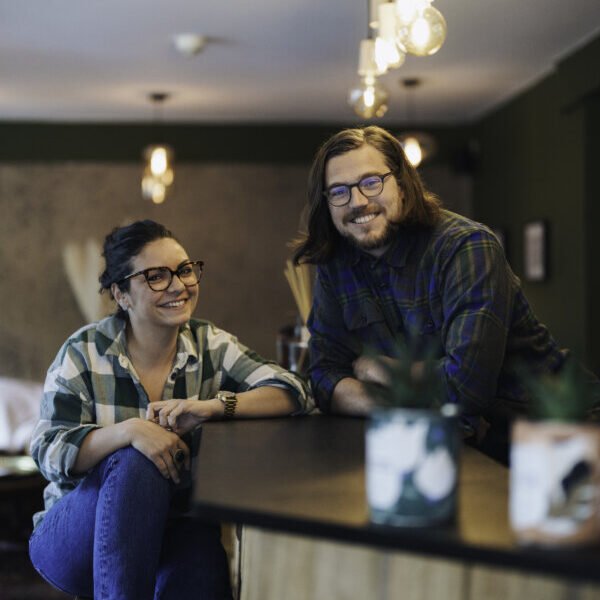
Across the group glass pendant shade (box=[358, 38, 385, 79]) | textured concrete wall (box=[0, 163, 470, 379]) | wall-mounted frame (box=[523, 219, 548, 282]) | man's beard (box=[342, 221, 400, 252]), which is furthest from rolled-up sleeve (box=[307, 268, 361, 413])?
textured concrete wall (box=[0, 163, 470, 379])

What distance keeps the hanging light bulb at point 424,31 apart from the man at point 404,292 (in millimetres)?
539

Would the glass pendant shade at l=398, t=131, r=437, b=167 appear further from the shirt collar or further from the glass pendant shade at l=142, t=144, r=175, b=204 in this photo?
the shirt collar

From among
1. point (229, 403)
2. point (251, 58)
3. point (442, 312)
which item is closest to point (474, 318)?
point (442, 312)

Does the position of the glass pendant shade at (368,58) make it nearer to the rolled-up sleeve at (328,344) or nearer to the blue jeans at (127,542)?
the rolled-up sleeve at (328,344)

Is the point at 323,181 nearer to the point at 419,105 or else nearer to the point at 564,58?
the point at 564,58

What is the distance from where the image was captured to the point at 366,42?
365 cm

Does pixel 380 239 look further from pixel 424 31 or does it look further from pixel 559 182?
pixel 559 182

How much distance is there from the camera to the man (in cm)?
207

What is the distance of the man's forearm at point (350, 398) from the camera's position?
2152mm

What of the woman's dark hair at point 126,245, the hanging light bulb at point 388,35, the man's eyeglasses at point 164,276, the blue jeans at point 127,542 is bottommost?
the blue jeans at point 127,542

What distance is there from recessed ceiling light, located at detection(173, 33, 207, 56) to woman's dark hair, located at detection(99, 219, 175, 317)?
10.3 feet

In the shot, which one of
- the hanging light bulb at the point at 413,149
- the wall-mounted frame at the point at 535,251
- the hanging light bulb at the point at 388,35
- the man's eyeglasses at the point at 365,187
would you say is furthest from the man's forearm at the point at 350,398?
the wall-mounted frame at the point at 535,251

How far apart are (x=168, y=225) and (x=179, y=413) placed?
247 inches

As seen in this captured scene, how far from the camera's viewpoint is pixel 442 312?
217cm
